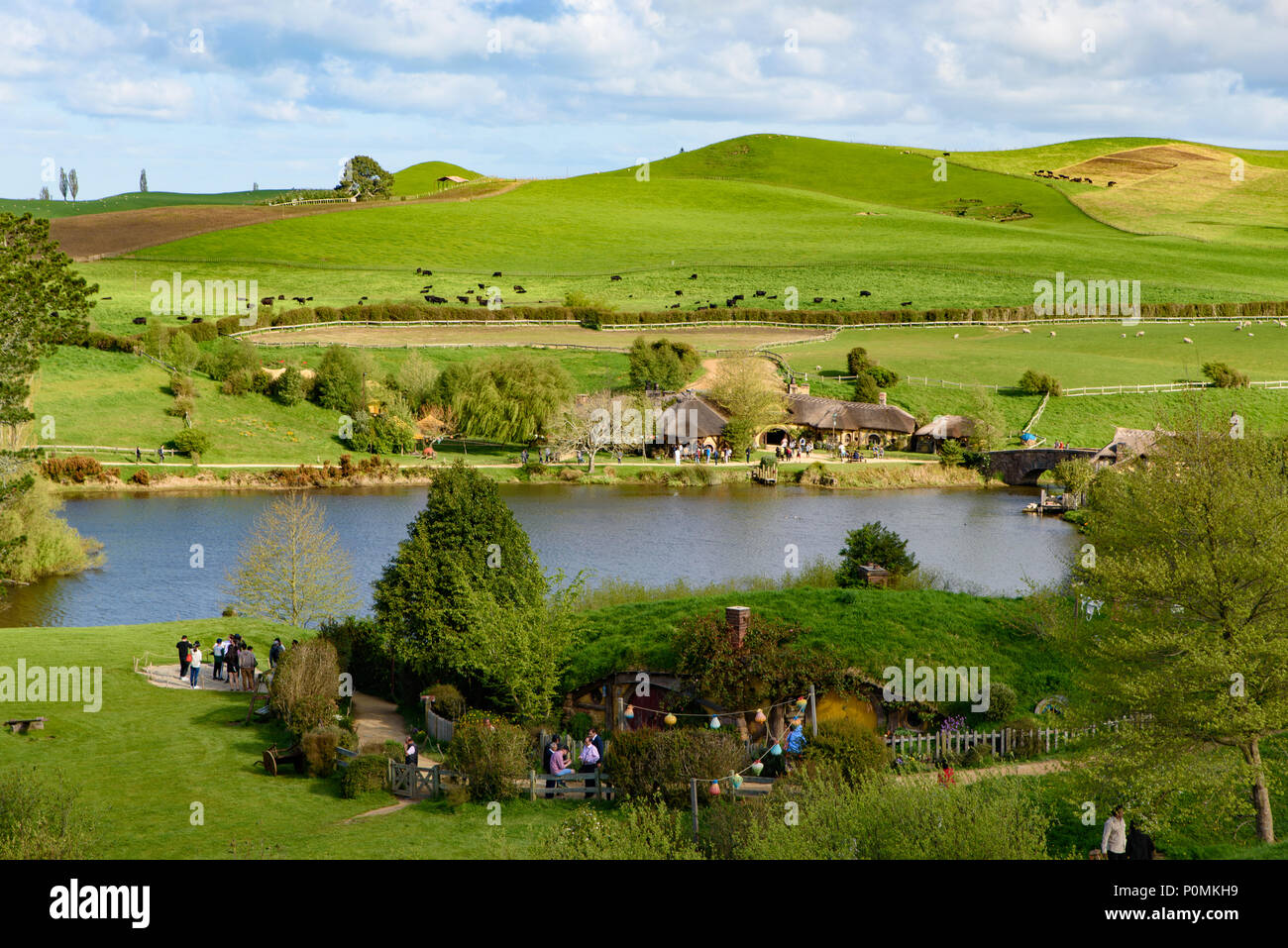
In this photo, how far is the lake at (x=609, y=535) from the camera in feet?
156

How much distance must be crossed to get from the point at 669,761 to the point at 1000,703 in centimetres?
891

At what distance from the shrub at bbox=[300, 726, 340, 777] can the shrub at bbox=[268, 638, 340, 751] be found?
139cm

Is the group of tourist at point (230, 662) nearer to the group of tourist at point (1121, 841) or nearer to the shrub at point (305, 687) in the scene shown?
the shrub at point (305, 687)

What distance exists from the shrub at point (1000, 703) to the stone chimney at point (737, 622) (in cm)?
594

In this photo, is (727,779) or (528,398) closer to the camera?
(727,779)

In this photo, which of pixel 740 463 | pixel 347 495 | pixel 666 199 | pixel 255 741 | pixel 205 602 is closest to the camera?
pixel 255 741

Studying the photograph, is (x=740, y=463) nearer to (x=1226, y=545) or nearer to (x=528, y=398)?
(x=528, y=398)

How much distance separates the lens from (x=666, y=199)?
173250 mm

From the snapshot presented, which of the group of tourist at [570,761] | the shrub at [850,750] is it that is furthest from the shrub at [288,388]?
the shrub at [850,750]

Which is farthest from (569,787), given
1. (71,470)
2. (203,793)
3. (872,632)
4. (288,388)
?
(288,388)

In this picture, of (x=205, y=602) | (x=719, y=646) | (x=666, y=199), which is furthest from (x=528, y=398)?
(x=666, y=199)

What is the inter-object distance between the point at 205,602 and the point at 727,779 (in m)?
28.5
